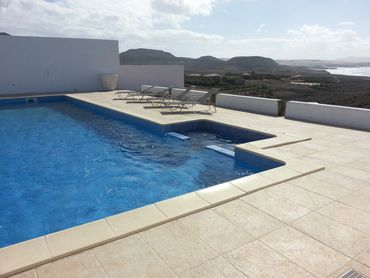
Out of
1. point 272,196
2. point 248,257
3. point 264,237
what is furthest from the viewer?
point 272,196

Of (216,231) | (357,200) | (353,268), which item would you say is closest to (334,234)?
(353,268)

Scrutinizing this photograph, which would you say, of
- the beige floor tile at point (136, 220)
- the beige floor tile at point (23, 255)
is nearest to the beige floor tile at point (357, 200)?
the beige floor tile at point (136, 220)

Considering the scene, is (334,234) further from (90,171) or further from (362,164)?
(90,171)

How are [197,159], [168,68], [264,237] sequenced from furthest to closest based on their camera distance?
[168,68] < [197,159] < [264,237]

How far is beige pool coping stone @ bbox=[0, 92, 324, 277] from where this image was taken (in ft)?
7.78

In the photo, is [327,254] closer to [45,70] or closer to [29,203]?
[29,203]

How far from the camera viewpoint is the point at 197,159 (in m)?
6.08

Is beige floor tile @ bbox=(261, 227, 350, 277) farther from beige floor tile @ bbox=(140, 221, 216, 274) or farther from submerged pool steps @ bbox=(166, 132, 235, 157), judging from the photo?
submerged pool steps @ bbox=(166, 132, 235, 157)

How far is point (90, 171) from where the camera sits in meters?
5.56

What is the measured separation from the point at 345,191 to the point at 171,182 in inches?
104

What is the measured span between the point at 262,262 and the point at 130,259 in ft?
3.42

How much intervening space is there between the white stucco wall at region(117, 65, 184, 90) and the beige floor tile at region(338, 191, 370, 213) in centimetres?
1397

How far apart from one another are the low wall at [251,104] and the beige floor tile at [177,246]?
664 cm

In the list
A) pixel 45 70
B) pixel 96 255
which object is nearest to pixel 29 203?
pixel 96 255
